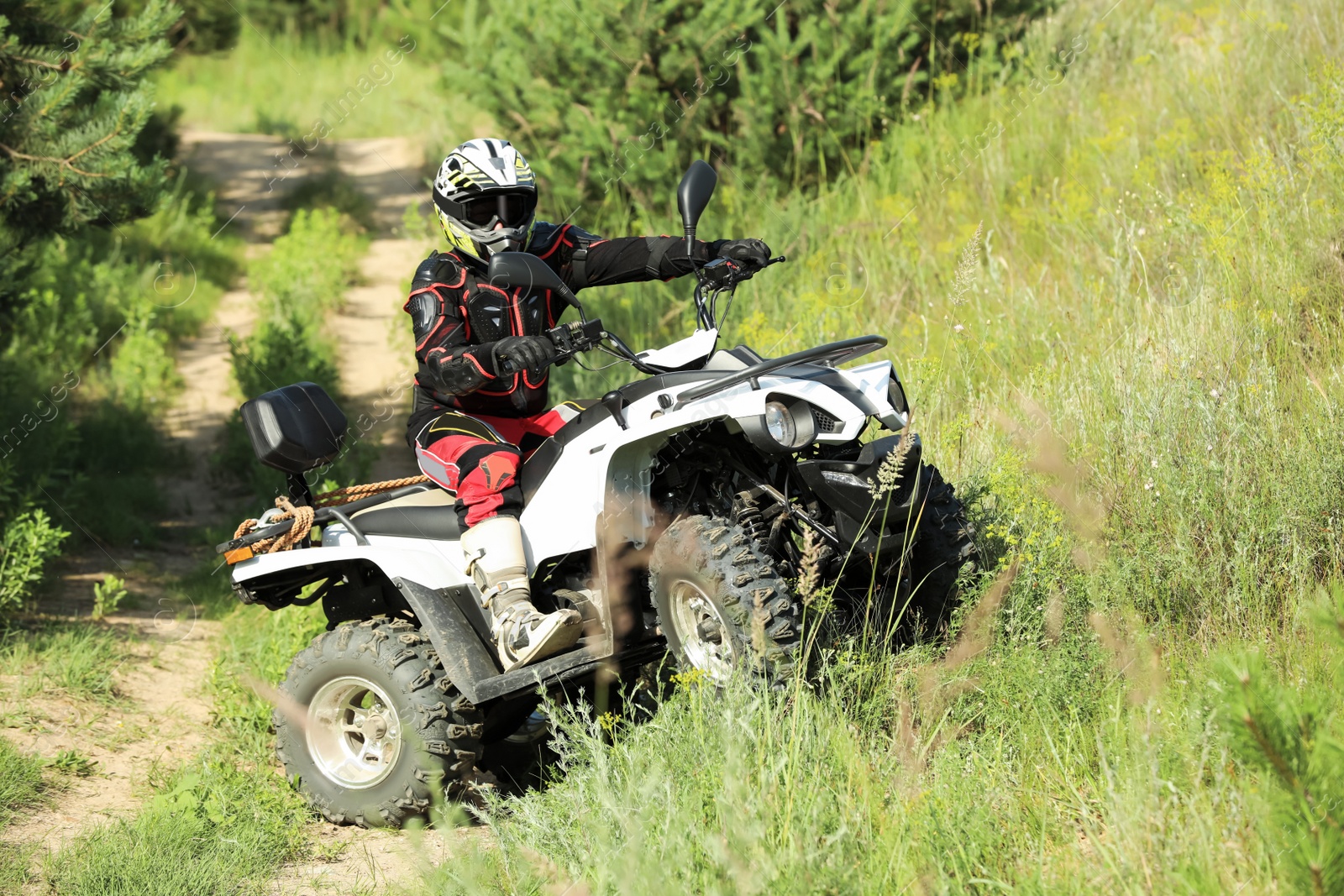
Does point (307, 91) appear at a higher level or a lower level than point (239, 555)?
higher

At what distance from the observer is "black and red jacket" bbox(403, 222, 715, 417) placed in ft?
14.5

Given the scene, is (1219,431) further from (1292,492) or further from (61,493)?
(61,493)

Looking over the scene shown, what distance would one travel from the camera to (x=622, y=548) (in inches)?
167

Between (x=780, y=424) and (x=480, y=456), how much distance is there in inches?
47.2

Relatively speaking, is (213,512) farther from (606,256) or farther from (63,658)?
(606,256)

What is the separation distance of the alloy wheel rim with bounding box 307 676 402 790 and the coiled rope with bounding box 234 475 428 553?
23.1 inches

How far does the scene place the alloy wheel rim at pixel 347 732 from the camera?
15.4 feet

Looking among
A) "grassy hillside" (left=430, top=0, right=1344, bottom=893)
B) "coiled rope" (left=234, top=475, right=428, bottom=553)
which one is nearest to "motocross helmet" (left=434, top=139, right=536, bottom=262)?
"coiled rope" (left=234, top=475, right=428, bottom=553)

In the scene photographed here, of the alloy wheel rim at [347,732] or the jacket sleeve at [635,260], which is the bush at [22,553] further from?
the jacket sleeve at [635,260]

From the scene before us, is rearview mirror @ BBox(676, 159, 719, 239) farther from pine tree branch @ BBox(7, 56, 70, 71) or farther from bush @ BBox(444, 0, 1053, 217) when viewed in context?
bush @ BBox(444, 0, 1053, 217)

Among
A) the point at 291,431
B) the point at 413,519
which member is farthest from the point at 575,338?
the point at 291,431

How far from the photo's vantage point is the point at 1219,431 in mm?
4781

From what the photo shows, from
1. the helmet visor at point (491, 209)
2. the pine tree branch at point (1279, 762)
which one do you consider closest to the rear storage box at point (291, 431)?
the helmet visor at point (491, 209)

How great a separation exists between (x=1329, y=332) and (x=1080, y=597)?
1.87 m
